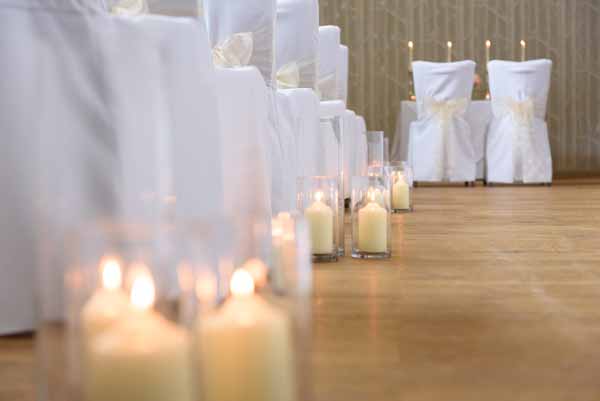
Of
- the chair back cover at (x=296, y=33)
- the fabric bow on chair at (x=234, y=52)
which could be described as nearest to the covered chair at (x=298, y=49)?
the chair back cover at (x=296, y=33)

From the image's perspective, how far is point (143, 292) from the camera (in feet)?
1.60

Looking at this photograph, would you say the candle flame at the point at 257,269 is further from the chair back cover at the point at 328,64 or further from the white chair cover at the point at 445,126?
the white chair cover at the point at 445,126

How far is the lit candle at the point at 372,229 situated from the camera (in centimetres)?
180

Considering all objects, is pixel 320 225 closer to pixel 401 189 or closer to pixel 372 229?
pixel 372 229

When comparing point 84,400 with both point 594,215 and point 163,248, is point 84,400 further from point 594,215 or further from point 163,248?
point 594,215

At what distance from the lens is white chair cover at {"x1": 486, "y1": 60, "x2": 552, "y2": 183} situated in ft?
18.7

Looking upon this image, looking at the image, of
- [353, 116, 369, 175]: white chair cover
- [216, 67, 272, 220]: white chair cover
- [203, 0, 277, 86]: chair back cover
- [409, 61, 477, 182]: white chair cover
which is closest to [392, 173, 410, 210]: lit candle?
[353, 116, 369, 175]: white chair cover

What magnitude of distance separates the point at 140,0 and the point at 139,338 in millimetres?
1009

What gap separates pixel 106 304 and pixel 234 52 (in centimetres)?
156

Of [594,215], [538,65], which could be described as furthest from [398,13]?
[594,215]

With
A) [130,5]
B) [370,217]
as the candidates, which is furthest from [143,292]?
[370,217]

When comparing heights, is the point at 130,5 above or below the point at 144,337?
above

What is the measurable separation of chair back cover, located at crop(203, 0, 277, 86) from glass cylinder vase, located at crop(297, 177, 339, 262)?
460mm

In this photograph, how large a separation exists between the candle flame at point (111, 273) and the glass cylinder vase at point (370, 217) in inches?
51.7
